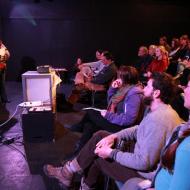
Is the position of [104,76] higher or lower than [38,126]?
higher

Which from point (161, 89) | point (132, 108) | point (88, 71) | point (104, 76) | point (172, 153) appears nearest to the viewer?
point (172, 153)

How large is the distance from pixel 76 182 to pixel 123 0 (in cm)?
748

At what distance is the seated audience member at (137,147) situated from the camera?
193 cm

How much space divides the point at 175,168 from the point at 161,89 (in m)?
0.95

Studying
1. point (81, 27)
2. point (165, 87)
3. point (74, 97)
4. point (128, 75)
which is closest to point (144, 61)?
point (74, 97)

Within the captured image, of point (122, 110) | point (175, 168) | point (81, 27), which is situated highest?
point (81, 27)

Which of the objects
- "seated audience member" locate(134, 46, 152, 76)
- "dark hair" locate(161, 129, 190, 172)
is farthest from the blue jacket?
"seated audience member" locate(134, 46, 152, 76)

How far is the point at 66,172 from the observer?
262 cm

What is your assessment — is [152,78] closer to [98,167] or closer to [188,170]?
[98,167]

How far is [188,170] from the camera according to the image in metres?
1.25

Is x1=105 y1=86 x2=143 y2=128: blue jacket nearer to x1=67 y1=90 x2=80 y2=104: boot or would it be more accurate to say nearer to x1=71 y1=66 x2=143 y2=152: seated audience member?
x1=71 y1=66 x2=143 y2=152: seated audience member

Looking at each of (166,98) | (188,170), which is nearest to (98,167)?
(166,98)

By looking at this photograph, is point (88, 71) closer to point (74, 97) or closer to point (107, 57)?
point (74, 97)

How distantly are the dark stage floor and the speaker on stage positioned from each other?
0.08 metres
